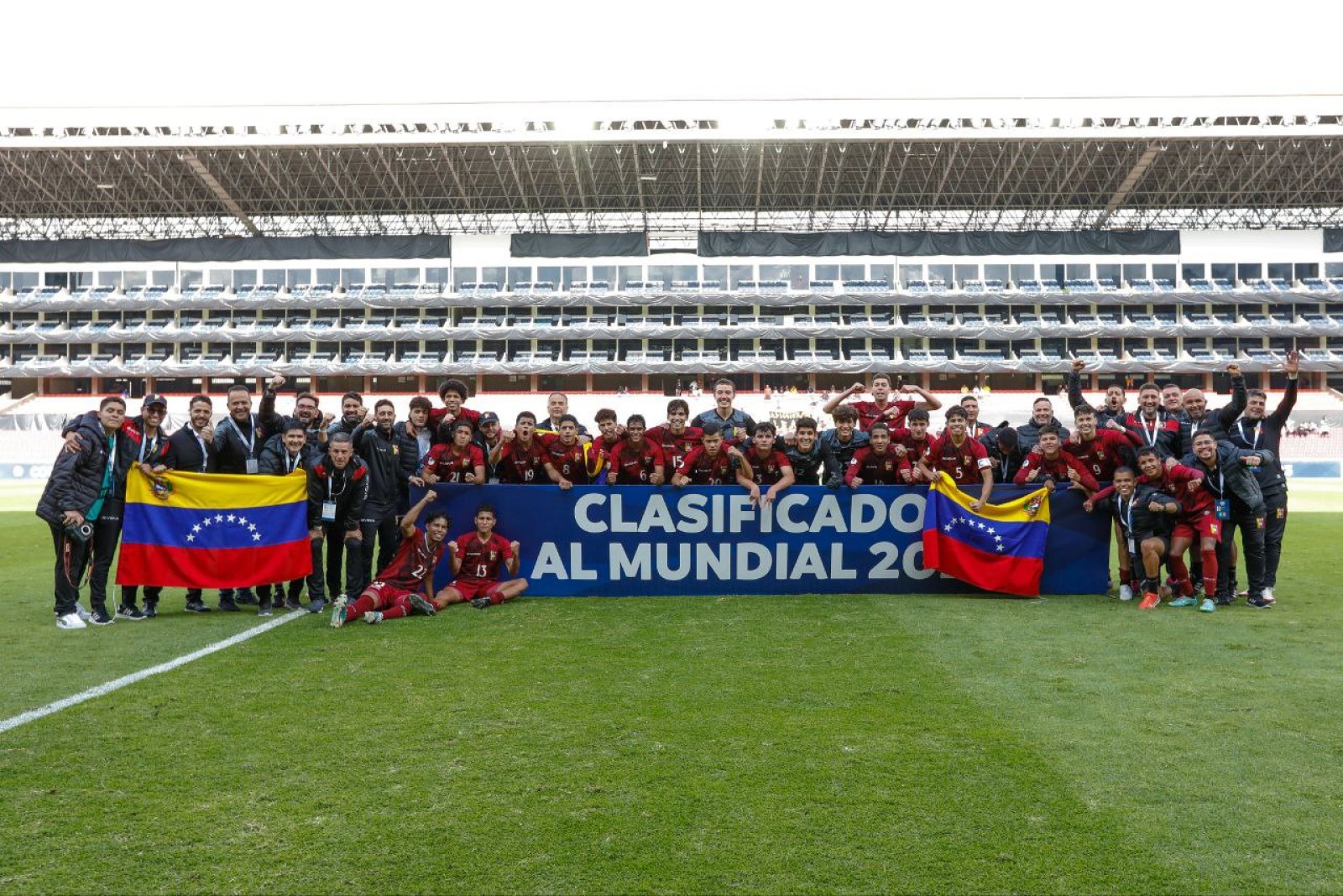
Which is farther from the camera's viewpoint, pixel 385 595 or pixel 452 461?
pixel 452 461

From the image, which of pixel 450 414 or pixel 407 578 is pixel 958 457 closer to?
pixel 450 414

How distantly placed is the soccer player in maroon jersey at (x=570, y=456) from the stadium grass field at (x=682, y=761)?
233 centimetres

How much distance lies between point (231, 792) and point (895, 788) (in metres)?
2.77

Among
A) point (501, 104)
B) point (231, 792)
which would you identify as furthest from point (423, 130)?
point (231, 792)

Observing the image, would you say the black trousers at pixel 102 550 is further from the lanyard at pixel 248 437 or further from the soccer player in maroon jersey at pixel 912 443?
the soccer player in maroon jersey at pixel 912 443

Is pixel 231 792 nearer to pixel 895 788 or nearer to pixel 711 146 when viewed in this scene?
pixel 895 788

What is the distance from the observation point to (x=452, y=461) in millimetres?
9344

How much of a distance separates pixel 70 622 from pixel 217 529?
1325 millimetres

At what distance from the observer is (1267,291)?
178 ft

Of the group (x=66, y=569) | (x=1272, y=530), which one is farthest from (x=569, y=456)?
(x=1272, y=530)

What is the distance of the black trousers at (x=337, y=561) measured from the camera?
865 centimetres

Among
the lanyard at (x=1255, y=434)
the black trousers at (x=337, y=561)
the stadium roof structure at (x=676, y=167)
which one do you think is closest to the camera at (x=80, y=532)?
the black trousers at (x=337, y=561)

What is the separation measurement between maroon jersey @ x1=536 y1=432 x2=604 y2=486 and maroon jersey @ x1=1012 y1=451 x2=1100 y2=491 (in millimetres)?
4052

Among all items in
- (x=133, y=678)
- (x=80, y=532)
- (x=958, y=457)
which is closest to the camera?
(x=133, y=678)
